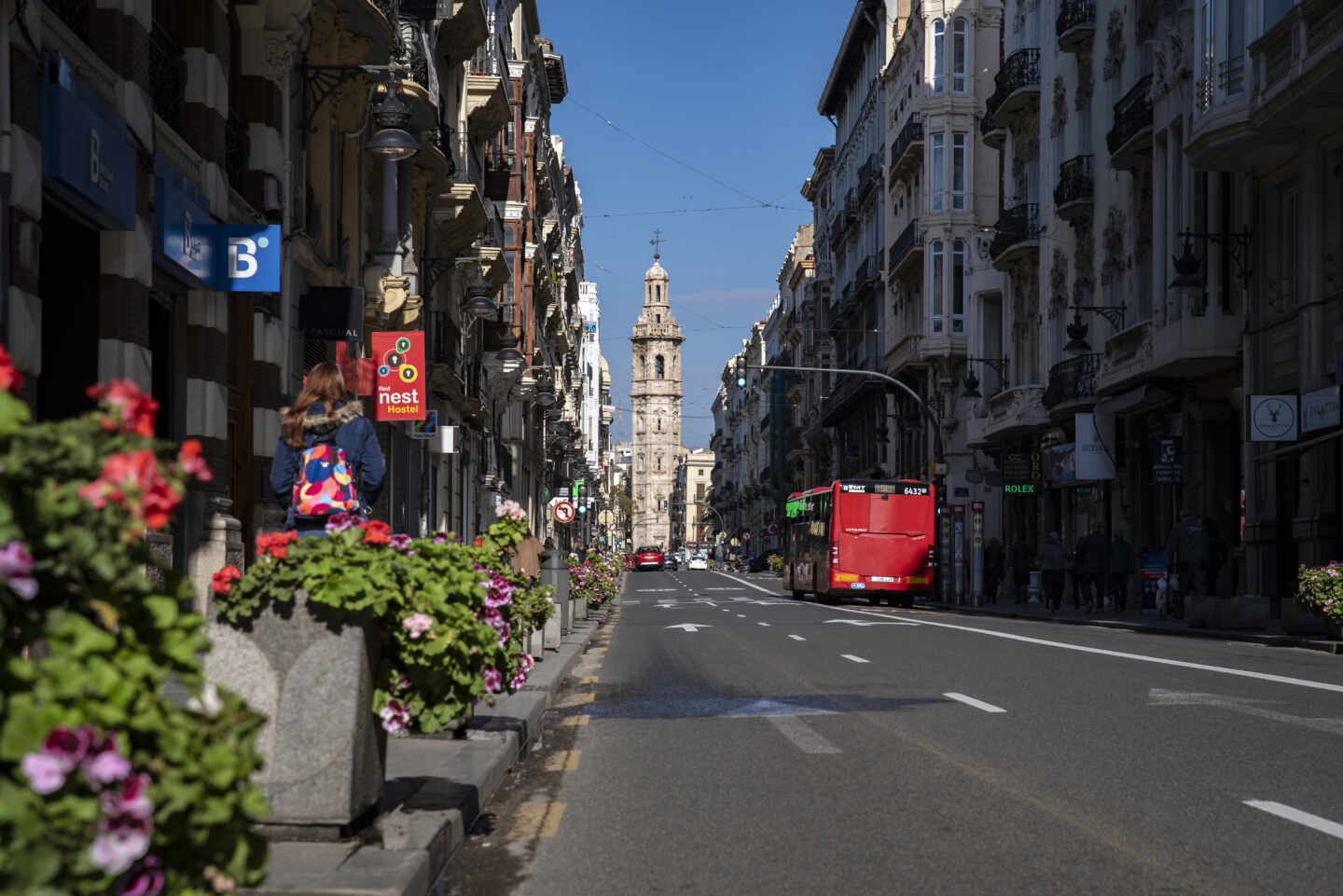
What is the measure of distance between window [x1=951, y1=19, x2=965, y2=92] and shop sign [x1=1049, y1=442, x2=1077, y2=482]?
61.8 ft

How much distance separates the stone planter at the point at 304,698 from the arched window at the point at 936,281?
5193cm

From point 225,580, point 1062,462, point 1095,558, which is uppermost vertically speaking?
point 1062,462

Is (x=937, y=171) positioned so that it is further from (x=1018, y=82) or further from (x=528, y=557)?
(x=528, y=557)

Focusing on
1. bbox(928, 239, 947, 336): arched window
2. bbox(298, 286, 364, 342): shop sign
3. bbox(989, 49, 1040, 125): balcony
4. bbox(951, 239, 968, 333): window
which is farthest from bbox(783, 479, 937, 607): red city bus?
bbox(298, 286, 364, 342): shop sign

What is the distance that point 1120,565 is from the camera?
Result: 108 ft

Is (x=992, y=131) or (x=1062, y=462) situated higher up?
(x=992, y=131)

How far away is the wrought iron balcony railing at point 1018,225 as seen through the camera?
44.4 meters

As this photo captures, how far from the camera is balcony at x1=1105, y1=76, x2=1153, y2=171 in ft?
110

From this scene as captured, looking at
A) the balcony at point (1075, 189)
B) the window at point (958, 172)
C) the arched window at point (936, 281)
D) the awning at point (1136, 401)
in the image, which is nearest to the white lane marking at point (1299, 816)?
the awning at point (1136, 401)

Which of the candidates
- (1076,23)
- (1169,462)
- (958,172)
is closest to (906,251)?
(958,172)

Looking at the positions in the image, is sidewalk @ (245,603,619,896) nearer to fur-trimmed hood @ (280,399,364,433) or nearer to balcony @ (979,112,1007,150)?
fur-trimmed hood @ (280,399,364,433)

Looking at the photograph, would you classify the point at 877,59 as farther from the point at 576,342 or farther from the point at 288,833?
the point at 288,833

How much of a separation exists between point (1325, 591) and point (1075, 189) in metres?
21.1

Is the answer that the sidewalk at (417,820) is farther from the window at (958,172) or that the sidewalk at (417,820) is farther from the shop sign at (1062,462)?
the window at (958,172)
